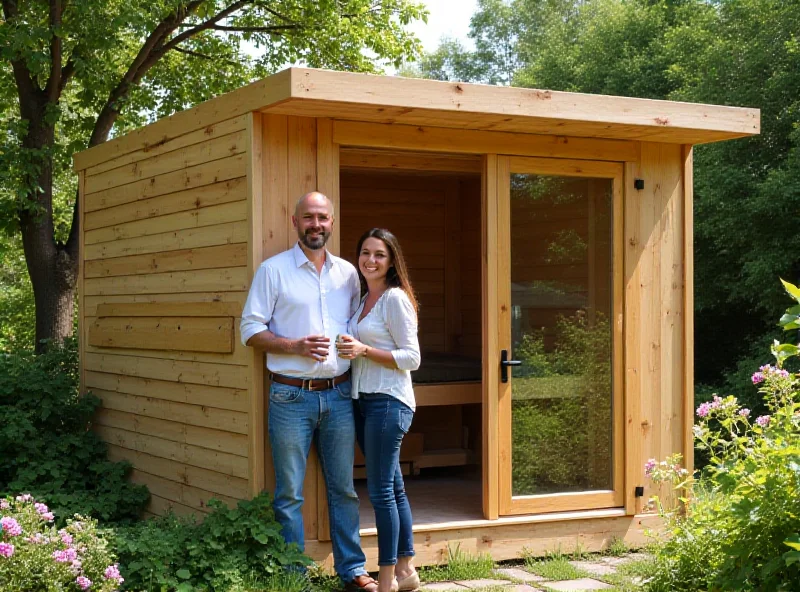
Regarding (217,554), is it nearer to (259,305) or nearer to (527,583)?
Answer: (259,305)

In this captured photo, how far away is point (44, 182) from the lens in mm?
11273

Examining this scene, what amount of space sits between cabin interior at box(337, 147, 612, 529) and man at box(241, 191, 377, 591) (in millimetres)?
526

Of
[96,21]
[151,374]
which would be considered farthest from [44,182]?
[151,374]

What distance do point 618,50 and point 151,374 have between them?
17.5 metres

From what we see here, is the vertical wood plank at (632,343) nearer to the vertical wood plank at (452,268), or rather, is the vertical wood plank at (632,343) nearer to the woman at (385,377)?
the woman at (385,377)

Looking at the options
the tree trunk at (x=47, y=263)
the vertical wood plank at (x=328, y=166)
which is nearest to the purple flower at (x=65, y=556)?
the vertical wood plank at (x=328, y=166)

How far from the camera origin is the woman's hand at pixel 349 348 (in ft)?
17.1

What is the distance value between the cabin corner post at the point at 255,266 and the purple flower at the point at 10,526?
1204mm

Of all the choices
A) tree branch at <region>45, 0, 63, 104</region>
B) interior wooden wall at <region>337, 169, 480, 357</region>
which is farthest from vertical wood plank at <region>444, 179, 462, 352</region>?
tree branch at <region>45, 0, 63, 104</region>

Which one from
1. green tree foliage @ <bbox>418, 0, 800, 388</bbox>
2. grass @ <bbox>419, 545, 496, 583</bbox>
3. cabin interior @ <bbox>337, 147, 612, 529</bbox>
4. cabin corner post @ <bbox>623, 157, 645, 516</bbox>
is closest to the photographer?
grass @ <bbox>419, 545, 496, 583</bbox>

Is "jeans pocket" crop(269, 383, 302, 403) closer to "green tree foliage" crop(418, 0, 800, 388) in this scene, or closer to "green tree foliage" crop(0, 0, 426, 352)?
"green tree foliage" crop(0, 0, 426, 352)

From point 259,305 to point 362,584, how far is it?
150cm

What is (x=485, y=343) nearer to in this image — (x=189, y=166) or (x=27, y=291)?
(x=189, y=166)

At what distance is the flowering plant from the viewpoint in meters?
4.85
